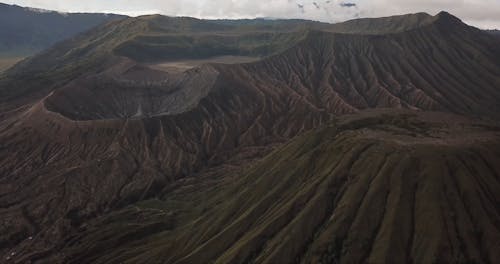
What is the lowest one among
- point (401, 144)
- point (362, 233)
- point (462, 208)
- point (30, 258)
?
point (30, 258)

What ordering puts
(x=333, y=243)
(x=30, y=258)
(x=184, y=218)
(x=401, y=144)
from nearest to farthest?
(x=333, y=243) < (x=401, y=144) < (x=30, y=258) < (x=184, y=218)

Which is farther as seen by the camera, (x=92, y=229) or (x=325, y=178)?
(x=92, y=229)

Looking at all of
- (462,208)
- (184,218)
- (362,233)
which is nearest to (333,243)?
(362,233)

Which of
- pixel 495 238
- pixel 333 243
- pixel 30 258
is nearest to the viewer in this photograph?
pixel 495 238

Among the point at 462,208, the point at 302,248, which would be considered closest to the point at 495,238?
the point at 462,208

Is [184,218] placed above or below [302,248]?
below

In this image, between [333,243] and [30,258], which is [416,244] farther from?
[30,258]

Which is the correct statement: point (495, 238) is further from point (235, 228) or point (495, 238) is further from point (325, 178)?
point (235, 228)
